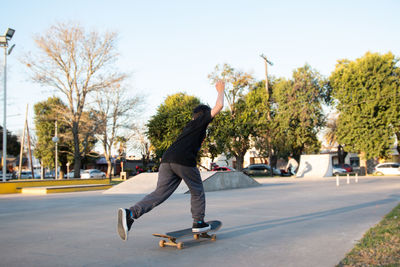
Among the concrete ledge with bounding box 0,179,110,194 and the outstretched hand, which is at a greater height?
the outstretched hand

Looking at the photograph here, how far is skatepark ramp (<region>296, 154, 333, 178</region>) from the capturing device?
111ft

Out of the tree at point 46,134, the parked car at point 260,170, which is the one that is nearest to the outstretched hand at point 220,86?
the parked car at point 260,170

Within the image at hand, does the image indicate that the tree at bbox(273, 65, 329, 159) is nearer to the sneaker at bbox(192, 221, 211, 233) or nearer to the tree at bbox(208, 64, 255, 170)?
the tree at bbox(208, 64, 255, 170)

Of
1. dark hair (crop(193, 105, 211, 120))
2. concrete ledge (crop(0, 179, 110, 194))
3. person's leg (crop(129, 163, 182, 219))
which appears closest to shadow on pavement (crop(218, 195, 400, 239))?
person's leg (crop(129, 163, 182, 219))

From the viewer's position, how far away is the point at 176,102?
5334 cm

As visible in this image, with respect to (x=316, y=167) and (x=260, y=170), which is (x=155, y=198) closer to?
(x=316, y=167)

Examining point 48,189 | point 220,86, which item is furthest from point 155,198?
point 48,189

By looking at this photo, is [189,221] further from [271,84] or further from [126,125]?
[271,84]

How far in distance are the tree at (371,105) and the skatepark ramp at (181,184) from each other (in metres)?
22.5

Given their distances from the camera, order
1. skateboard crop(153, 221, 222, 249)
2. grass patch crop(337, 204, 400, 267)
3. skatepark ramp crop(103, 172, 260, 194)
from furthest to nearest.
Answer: skatepark ramp crop(103, 172, 260, 194), skateboard crop(153, 221, 222, 249), grass patch crop(337, 204, 400, 267)

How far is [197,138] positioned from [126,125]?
30619 mm

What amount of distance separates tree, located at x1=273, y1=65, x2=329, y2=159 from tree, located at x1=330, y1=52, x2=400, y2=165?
3125mm

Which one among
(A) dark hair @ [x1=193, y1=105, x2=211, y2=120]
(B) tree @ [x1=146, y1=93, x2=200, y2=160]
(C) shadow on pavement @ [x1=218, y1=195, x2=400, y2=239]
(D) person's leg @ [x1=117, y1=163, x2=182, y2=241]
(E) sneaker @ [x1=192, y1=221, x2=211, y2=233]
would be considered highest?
(B) tree @ [x1=146, y1=93, x2=200, y2=160]

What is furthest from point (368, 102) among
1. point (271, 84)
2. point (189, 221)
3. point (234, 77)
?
point (189, 221)
